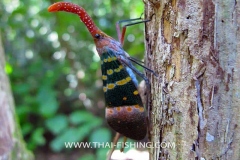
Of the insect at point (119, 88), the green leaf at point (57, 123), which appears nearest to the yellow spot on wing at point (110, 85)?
the insect at point (119, 88)

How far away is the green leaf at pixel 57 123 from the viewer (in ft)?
13.9

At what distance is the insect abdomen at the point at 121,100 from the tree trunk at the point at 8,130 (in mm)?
1002

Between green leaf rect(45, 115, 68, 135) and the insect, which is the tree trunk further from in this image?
green leaf rect(45, 115, 68, 135)

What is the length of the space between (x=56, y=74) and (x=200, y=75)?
3.69 metres

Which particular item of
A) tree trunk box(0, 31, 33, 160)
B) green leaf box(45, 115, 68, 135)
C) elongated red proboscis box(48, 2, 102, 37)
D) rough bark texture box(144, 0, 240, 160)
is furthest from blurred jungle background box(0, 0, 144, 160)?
rough bark texture box(144, 0, 240, 160)

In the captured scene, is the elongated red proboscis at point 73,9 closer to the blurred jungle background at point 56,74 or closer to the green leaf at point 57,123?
the blurred jungle background at point 56,74

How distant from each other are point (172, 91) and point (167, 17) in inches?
11.9

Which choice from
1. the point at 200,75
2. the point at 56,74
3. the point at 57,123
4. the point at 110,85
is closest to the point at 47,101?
the point at 57,123

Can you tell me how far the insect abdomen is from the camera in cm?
162

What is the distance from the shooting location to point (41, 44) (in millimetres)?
4941

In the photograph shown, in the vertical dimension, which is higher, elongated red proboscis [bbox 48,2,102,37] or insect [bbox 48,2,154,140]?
elongated red proboscis [bbox 48,2,102,37]

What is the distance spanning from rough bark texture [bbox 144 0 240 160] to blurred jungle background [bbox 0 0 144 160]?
8.86 feet

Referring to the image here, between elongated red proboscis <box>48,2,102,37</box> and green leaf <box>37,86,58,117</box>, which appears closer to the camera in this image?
elongated red proboscis <box>48,2,102,37</box>

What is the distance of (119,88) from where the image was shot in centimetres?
168
